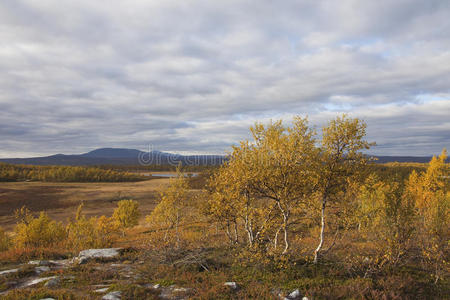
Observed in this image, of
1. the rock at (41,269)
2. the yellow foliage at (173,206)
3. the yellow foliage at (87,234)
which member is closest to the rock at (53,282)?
the rock at (41,269)

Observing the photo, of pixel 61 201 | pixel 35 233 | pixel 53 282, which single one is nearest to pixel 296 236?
pixel 53 282

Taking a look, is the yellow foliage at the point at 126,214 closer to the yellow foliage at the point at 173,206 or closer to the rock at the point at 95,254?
the yellow foliage at the point at 173,206

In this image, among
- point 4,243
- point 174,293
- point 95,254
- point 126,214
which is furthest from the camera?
point 126,214

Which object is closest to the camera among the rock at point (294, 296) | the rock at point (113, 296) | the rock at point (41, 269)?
the rock at point (113, 296)

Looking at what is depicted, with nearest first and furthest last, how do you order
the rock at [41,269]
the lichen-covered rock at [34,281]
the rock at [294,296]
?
the rock at [294,296] < the lichen-covered rock at [34,281] < the rock at [41,269]

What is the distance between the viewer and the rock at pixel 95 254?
54.5 feet

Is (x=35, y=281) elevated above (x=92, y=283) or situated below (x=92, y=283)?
above

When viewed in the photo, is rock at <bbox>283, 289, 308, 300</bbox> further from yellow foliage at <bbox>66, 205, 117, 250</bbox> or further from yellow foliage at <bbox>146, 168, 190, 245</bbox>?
yellow foliage at <bbox>66, 205, 117, 250</bbox>

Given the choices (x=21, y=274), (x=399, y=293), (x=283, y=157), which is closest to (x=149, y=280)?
(x=21, y=274)

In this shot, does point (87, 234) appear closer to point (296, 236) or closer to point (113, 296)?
point (113, 296)

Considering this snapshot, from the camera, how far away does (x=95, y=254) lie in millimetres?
17906

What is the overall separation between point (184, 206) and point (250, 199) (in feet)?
25.8

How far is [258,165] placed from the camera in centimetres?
1427

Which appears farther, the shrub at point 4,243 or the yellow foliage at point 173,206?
the shrub at point 4,243
